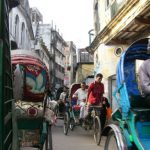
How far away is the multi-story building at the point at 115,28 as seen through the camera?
12883 millimetres

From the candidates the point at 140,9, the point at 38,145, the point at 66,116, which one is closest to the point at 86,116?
the point at 66,116

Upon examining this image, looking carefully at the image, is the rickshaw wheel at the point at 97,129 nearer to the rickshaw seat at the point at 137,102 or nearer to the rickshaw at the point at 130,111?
the rickshaw at the point at 130,111

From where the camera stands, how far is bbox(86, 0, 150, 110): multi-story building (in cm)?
1288

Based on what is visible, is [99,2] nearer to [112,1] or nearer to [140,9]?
[112,1]

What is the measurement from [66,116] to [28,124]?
6.72 metres

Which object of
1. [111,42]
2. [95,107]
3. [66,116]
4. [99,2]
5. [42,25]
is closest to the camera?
[95,107]

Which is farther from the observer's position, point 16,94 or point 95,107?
point 95,107

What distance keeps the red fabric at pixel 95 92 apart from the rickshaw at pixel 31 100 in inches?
171

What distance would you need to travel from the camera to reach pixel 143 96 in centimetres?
500

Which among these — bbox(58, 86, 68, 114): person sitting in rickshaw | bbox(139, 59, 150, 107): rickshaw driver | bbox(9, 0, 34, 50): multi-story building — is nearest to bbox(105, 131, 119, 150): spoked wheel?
bbox(139, 59, 150, 107): rickshaw driver

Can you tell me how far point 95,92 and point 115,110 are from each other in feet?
17.0

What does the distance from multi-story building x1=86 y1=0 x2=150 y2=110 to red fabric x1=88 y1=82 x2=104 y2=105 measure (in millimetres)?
2732

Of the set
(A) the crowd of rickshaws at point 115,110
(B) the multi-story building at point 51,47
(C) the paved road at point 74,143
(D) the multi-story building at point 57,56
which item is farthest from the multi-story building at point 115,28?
(D) the multi-story building at point 57,56

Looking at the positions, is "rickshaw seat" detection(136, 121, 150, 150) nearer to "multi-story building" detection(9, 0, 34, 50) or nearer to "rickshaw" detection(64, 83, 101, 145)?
"rickshaw" detection(64, 83, 101, 145)
